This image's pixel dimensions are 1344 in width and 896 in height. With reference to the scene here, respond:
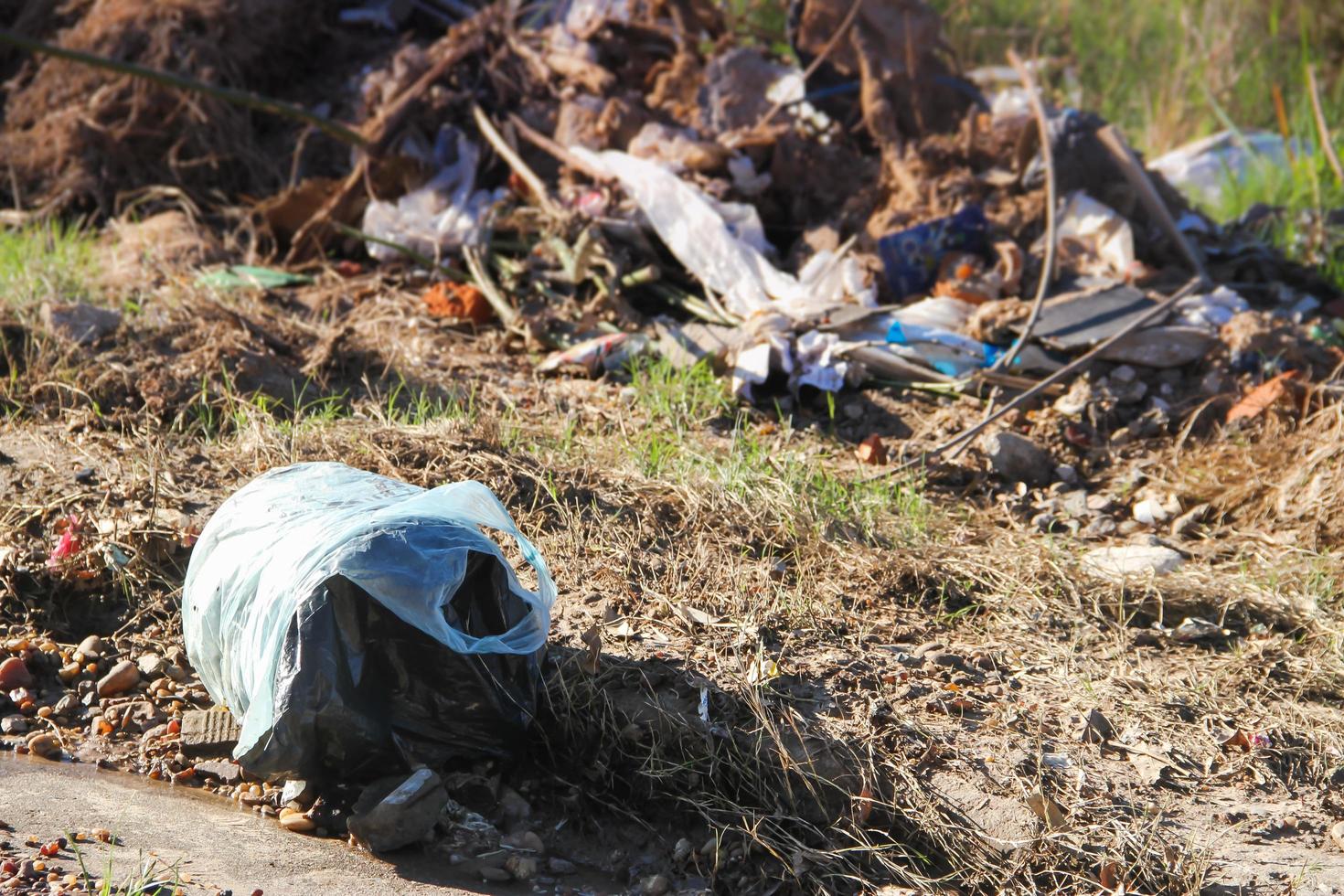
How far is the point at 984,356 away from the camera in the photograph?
4.26m

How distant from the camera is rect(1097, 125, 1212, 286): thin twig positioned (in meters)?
4.74

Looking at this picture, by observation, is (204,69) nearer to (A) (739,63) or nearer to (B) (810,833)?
(A) (739,63)

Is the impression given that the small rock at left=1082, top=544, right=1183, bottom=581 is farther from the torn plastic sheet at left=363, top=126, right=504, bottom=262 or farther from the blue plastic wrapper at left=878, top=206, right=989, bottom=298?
the torn plastic sheet at left=363, top=126, right=504, bottom=262

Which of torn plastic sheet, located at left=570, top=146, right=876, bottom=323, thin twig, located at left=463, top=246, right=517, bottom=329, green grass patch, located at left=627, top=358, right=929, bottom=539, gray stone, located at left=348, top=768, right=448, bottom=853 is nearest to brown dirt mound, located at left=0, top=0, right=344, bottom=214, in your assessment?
thin twig, located at left=463, top=246, right=517, bottom=329

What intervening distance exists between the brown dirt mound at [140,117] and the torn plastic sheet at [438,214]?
944 millimetres

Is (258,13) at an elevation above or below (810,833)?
above

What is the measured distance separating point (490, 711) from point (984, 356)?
2501mm

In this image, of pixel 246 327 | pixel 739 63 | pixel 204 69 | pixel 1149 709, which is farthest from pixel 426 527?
pixel 204 69

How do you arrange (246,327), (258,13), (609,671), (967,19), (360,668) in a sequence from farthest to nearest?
1. (967,19)
2. (258,13)
3. (246,327)
4. (609,671)
5. (360,668)

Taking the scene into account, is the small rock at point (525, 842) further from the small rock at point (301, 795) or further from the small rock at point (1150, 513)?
the small rock at point (1150, 513)

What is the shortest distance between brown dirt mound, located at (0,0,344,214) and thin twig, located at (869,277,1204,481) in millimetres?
3488

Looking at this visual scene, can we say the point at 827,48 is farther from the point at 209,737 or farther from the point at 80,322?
the point at 209,737

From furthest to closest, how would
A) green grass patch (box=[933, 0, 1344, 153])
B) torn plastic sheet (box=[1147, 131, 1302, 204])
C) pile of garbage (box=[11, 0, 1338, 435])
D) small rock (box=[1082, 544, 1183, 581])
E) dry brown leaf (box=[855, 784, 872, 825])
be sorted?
green grass patch (box=[933, 0, 1344, 153])
torn plastic sheet (box=[1147, 131, 1302, 204])
pile of garbage (box=[11, 0, 1338, 435])
small rock (box=[1082, 544, 1183, 581])
dry brown leaf (box=[855, 784, 872, 825])

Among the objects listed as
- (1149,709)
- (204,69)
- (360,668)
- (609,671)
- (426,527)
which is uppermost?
(204,69)
